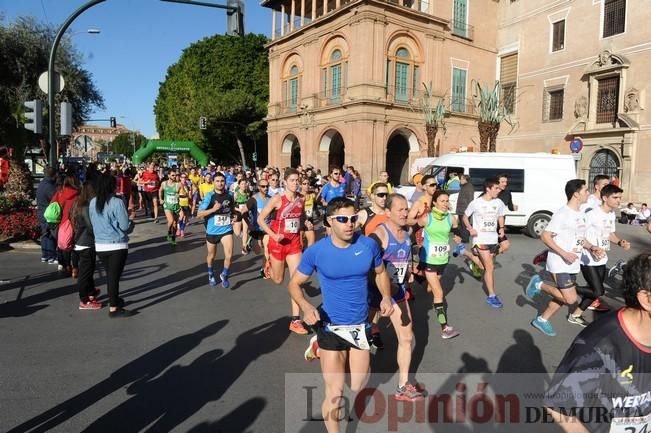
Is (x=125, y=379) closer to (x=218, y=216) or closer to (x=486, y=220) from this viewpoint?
(x=218, y=216)

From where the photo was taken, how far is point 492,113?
25375 mm

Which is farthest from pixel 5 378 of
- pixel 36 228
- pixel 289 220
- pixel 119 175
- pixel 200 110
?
pixel 200 110

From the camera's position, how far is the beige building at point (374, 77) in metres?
28.1

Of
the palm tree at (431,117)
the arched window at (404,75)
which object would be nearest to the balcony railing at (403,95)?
the arched window at (404,75)

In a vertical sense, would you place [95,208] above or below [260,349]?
above

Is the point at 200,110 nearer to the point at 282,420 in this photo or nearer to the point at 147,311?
the point at 147,311

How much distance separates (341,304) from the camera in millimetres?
3203

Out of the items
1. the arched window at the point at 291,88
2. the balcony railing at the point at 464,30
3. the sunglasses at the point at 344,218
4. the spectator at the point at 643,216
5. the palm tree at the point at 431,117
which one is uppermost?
the balcony railing at the point at 464,30

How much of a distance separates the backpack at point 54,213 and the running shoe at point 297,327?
474cm

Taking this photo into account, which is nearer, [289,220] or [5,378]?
[5,378]

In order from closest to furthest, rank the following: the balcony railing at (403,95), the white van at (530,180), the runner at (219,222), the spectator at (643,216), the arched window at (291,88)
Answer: the runner at (219,222) → the white van at (530,180) → the spectator at (643,216) → the balcony railing at (403,95) → the arched window at (291,88)

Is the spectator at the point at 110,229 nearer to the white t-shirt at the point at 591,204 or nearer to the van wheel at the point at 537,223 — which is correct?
the white t-shirt at the point at 591,204

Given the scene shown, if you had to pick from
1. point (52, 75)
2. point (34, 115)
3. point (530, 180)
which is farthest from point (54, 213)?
point (530, 180)

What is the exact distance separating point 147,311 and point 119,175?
33.9 feet
